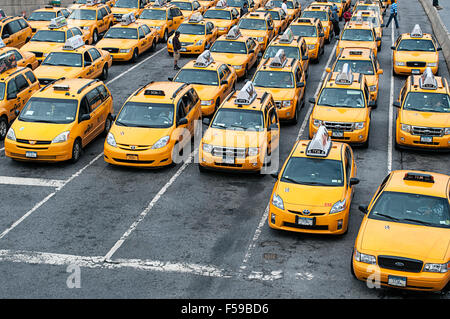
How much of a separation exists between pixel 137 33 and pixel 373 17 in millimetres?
12962

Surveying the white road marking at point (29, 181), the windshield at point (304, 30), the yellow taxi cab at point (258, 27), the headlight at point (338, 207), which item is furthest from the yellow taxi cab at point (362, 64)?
the white road marking at point (29, 181)

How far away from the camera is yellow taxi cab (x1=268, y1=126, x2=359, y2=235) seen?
13172 millimetres

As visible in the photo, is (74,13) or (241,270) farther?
(74,13)

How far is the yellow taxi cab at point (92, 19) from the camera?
33.3 meters

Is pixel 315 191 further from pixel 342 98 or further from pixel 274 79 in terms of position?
pixel 274 79

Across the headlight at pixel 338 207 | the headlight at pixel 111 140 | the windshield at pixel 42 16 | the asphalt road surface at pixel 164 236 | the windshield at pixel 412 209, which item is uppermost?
the windshield at pixel 412 209

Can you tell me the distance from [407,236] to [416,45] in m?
18.6

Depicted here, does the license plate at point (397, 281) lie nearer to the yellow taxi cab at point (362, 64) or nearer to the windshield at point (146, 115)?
the windshield at point (146, 115)

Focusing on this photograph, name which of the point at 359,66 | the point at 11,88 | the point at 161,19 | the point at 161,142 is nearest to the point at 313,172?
the point at 161,142

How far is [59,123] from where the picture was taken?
18000 mm

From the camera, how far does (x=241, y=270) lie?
1205 cm

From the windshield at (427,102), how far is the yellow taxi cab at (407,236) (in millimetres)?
6719
